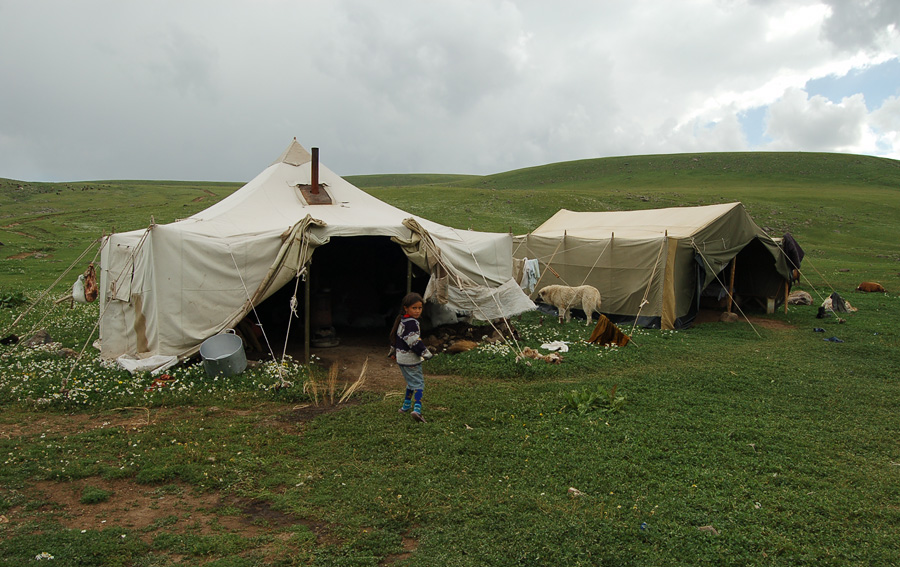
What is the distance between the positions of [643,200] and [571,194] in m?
5.90

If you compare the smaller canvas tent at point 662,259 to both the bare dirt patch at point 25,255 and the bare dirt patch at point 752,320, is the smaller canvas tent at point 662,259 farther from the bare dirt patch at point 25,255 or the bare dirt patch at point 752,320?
the bare dirt patch at point 25,255

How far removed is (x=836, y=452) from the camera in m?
6.12

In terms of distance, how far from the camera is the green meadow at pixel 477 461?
421 centimetres

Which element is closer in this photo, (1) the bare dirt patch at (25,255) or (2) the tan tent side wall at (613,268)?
(2) the tan tent side wall at (613,268)

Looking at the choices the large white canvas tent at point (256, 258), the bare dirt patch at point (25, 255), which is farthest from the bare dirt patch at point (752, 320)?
the bare dirt patch at point (25, 255)

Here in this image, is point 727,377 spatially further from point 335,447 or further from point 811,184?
point 811,184

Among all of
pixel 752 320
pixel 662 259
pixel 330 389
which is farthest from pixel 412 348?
pixel 752 320

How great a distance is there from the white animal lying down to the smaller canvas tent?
3.26ft

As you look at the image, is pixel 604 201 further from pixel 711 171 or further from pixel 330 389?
pixel 330 389

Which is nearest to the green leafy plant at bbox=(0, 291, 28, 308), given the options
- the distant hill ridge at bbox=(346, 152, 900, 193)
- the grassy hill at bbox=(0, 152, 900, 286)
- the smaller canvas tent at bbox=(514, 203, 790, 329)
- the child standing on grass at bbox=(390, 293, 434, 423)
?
the grassy hill at bbox=(0, 152, 900, 286)

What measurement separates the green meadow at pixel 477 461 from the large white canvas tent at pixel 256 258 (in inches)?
33.5

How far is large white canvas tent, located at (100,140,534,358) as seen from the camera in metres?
8.96

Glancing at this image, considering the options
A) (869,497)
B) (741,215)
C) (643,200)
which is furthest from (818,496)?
(643,200)

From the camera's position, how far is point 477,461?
225 inches
